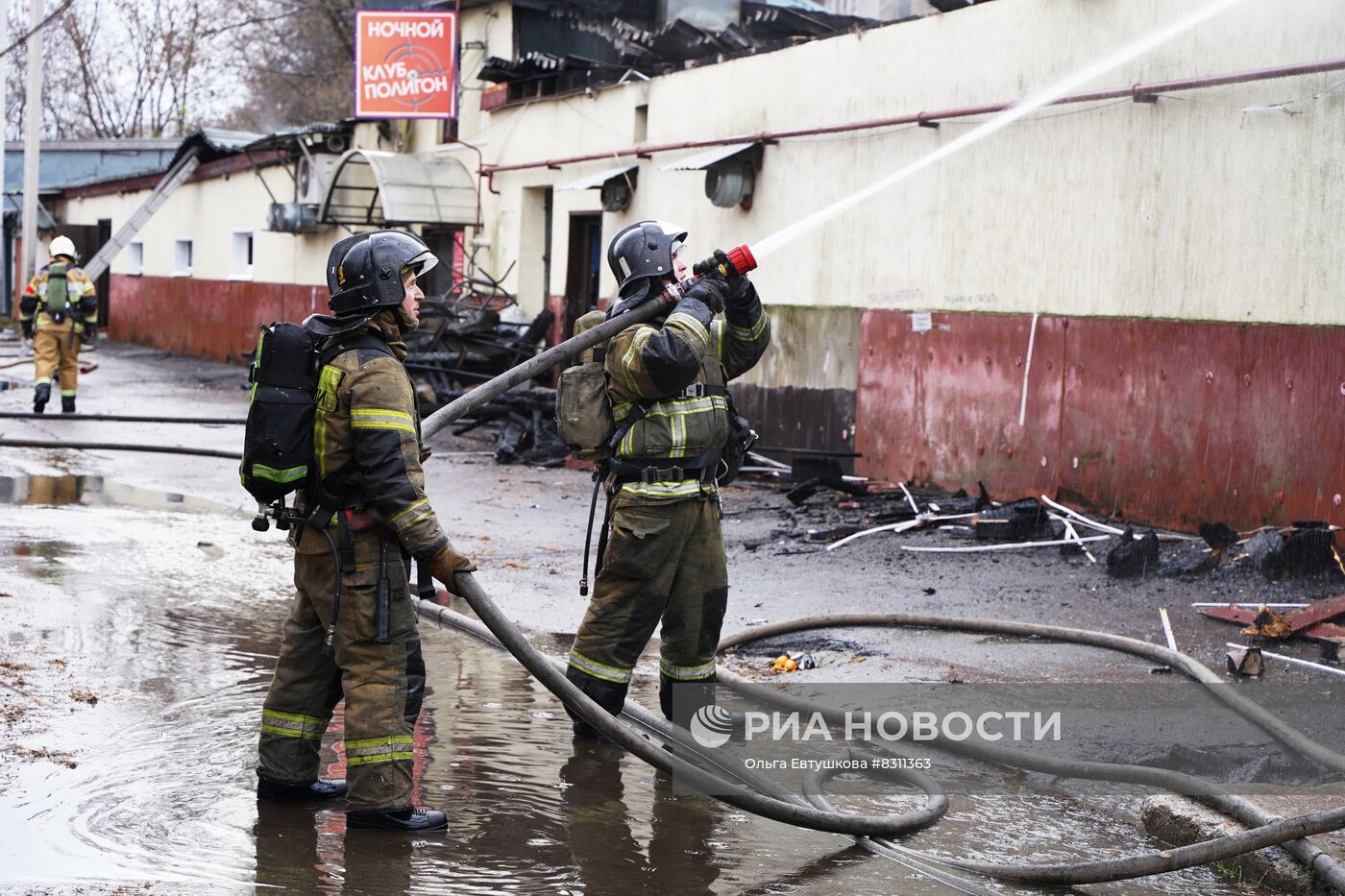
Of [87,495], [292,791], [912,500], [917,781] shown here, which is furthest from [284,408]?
[87,495]

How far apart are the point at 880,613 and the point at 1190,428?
10.8 feet

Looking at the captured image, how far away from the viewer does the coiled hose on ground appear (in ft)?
12.3

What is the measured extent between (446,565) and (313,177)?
2060 centimetres

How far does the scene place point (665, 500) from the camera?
5145 millimetres

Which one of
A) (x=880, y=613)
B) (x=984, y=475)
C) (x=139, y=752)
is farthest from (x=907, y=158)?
(x=139, y=752)

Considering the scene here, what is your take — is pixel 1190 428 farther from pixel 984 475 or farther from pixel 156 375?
pixel 156 375

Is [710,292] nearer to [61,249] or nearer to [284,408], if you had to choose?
[284,408]

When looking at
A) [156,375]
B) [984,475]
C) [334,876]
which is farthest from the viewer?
[156,375]

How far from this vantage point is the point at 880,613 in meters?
6.83

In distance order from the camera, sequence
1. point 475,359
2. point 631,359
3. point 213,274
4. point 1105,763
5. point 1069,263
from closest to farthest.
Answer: point 1105,763 < point 631,359 < point 1069,263 < point 475,359 < point 213,274

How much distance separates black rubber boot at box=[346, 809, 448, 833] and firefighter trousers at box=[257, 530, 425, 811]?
0.07 ft

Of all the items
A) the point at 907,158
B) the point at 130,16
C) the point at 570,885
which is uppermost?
the point at 130,16

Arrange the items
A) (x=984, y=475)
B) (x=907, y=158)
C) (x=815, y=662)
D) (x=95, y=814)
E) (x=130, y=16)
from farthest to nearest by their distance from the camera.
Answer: (x=130, y=16), (x=907, y=158), (x=984, y=475), (x=815, y=662), (x=95, y=814)

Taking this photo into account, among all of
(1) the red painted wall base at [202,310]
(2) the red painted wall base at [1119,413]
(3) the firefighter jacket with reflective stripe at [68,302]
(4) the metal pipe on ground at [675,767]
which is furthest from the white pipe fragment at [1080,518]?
(1) the red painted wall base at [202,310]
